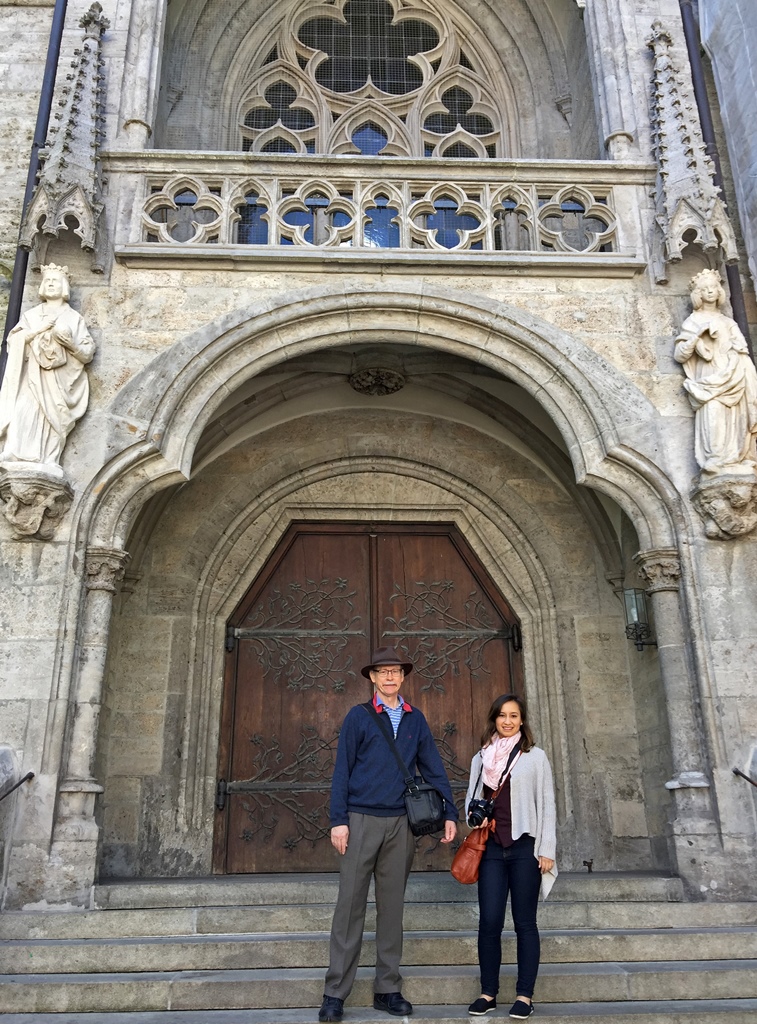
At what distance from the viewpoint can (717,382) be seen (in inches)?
262

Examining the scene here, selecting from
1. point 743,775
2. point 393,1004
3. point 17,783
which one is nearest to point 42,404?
point 17,783

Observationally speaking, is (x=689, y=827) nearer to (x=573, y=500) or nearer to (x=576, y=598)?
(x=576, y=598)

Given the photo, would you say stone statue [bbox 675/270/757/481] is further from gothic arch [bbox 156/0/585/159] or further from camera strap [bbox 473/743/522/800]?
camera strap [bbox 473/743/522/800]

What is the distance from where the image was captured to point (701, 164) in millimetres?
7266

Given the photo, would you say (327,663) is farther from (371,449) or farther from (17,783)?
(17,783)

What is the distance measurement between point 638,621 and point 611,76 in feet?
15.0

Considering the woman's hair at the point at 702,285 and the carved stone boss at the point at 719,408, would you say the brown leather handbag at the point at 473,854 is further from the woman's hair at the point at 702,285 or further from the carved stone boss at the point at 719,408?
the woman's hair at the point at 702,285

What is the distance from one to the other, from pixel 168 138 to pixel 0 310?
263cm

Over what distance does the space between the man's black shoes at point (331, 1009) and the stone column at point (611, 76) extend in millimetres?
6504

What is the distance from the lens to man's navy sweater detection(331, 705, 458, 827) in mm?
4223

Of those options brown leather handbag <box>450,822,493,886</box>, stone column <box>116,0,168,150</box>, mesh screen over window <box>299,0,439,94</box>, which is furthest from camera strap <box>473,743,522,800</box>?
mesh screen over window <box>299,0,439,94</box>

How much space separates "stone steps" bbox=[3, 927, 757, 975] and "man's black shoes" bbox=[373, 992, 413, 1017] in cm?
61

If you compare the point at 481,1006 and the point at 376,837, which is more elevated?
the point at 376,837

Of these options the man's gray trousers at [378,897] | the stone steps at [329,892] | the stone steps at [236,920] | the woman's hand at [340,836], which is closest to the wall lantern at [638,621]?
the stone steps at [329,892]
